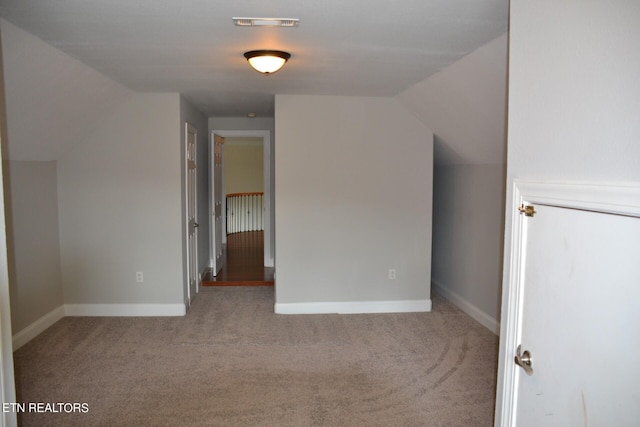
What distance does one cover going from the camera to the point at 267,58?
3172 mm

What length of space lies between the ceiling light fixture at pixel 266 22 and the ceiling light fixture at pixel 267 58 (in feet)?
1.67

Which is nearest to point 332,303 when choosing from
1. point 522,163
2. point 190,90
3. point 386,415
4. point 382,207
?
point 382,207

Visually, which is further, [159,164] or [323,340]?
[159,164]

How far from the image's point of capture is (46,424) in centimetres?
287

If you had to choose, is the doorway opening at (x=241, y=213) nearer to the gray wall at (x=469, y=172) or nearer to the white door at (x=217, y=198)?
the white door at (x=217, y=198)

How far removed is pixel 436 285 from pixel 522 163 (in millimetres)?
4413

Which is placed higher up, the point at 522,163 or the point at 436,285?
the point at 522,163

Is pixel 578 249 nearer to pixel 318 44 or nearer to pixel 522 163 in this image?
pixel 522 163

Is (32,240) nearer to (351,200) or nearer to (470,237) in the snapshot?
(351,200)

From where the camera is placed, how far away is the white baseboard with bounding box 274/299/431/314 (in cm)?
509

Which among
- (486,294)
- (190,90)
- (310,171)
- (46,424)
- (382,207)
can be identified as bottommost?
(46,424)

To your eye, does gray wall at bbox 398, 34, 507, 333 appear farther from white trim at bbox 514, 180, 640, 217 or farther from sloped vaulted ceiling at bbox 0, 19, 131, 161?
sloped vaulted ceiling at bbox 0, 19, 131, 161

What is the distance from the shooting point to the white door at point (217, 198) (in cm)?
694

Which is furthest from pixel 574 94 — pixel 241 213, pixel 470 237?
pixel 241 213
